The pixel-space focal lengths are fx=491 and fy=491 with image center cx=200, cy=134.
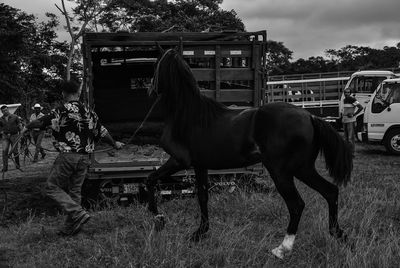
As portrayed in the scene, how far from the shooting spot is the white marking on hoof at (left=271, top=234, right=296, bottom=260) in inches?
167

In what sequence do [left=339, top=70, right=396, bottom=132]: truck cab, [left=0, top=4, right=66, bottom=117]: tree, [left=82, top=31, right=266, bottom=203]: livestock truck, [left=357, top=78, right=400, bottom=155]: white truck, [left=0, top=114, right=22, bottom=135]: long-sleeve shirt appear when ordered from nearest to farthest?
1. [left=82, top=31, right=266, bottom=203]: livestock truck
2. [left=0, top=114, right=22, bottom=135]: long-sleeve shirt
3. [left=357, top=78, right=400, bottom=155]: white truck
4. [left=339, top=70, right=396, bottom=132]: truck cab
5. [left=0, top=4, right=66, bottom=117]: tree

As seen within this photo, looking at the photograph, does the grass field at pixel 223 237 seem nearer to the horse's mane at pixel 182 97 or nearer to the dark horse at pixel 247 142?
the dark horse at pixel 247 142

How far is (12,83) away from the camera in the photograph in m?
30.3

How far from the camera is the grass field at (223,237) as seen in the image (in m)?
4.14

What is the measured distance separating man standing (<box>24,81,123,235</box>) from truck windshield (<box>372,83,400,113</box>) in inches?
434

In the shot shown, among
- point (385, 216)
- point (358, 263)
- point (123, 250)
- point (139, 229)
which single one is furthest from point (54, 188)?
point (385, 216)

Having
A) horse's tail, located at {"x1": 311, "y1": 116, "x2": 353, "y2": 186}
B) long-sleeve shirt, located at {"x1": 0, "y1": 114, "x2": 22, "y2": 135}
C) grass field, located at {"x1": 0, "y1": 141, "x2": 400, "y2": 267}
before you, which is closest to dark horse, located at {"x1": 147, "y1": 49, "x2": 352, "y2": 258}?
horse's tail, located at {"x1": 311, "y1": 116, "x2": 353, "y2": 186}

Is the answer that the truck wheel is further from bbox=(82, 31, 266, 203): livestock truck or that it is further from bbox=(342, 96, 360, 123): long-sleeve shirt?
bbox=(82, 31, 266, 203): livestock truck

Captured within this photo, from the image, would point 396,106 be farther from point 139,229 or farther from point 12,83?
point 12,83

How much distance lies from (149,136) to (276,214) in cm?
388

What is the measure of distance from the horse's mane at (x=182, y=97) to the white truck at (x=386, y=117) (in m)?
10.4

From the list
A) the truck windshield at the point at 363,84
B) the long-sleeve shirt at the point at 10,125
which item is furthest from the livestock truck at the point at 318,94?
the long-sleeve shirt at the point at 10,125

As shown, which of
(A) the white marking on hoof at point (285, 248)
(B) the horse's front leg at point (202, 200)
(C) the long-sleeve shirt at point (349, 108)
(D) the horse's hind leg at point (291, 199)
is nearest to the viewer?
(A) the white marking on hoof at point (285, 248)

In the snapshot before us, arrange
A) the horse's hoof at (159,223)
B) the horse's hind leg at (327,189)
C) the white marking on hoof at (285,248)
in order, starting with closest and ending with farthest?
the white marking on hoof at (285,248) → the horse's hind leg at (327,189) → the horse's hoof at (159,223)
